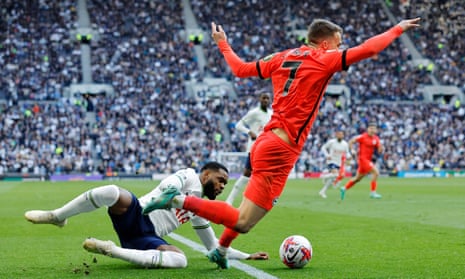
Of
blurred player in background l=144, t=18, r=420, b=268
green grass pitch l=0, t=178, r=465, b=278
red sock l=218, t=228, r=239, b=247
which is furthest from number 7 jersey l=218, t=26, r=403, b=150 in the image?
green grass pitch l=0, t=178, r=465, b=278

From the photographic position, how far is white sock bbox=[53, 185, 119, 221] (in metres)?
6.77

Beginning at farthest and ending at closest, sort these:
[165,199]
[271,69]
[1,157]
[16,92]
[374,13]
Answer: [374,13] → [16,92] → [1,157] → [271,69] → [165,199]

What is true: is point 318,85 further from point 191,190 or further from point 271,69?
point 191,190

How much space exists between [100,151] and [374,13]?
28.1 meters

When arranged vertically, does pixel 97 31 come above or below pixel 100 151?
above

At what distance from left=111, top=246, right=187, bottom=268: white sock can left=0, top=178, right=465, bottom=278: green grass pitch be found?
96mm

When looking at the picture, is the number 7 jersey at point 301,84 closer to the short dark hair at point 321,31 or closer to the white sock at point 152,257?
the short dark hair at point 321,31

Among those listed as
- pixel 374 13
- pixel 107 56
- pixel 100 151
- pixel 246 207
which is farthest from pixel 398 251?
pixel 374 13

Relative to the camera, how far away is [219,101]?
48.8 m

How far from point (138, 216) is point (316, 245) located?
3.54m

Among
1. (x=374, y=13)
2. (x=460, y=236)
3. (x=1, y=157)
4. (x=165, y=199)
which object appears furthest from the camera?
(x=374, y=13)

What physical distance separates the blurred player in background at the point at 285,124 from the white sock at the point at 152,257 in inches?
31.0

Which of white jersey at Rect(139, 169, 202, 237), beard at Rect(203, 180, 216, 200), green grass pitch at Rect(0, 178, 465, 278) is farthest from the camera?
beard at Rect(203, 180, 216, 200)

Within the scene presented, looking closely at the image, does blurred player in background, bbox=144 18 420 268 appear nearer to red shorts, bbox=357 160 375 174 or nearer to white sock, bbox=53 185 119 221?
white sock, bbox=53 185 119 221
